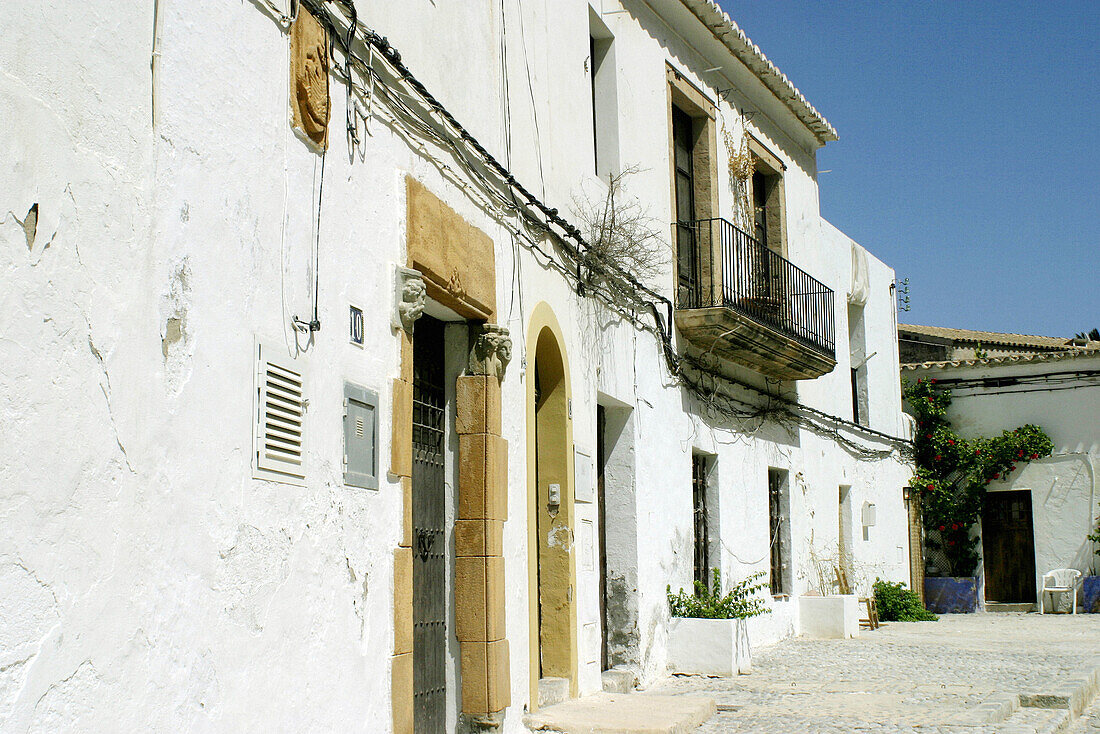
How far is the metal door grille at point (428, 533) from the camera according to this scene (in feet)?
19.2

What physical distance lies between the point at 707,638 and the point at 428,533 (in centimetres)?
422

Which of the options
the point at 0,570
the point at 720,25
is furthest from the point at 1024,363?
the point at 0,570

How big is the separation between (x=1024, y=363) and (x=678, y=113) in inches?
394

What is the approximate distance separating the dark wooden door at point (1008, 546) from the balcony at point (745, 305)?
271 inches

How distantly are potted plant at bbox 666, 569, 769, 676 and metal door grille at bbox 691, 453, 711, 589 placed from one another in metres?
1.06

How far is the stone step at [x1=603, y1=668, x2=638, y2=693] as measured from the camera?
8.51 metres

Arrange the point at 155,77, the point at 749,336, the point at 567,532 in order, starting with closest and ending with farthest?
the point at 155,77 → the point at 567,532 → the point at 749,336

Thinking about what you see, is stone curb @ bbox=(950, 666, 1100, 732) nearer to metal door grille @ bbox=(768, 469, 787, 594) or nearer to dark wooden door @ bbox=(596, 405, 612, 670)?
dark wooden door @ bbox=(596, 405, 612, 670)

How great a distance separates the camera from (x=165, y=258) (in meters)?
3.63

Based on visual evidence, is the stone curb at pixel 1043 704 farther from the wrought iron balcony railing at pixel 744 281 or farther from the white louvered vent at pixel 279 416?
the white louvered vent at pixel 279 416

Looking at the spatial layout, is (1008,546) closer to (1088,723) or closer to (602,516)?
(1088,723)

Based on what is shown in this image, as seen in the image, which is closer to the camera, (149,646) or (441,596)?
(149,646)

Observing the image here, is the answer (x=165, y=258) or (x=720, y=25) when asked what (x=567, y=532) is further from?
(x=720, y=25)

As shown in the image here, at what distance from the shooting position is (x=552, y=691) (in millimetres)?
7137
